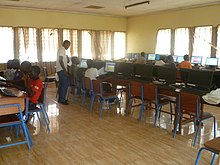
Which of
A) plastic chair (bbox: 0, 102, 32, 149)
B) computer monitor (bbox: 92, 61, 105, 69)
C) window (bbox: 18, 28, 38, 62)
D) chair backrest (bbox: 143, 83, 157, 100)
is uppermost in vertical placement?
window (bbox: 18, 28, 38, 62)

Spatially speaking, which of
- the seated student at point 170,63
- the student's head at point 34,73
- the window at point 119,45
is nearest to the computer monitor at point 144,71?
the seated student at point 170,63

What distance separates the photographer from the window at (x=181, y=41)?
833 cm

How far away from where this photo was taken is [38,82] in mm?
3627

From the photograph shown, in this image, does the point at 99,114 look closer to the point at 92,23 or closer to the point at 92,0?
the point at 92,0

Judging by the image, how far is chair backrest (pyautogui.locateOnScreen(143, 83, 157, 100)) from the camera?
159 inches

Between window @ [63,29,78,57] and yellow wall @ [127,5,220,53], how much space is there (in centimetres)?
261

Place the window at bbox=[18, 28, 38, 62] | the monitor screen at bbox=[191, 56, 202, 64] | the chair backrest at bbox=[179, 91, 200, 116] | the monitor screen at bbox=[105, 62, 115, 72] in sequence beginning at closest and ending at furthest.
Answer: the chair backrest at bbox=[179, 91, 200, 116] < the monitor screen at bbox=[105, 62, 115, 72] < the monitor screen at bbox=[191, 56, 202, 64] < the window at bbox=[18, 28, 38, 62]

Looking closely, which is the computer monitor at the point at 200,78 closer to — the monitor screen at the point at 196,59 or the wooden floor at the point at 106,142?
the wooden floor at the point at 106,142

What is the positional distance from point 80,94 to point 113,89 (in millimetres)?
1592

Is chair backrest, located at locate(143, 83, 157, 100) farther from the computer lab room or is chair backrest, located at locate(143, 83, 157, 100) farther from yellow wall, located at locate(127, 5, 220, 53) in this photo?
yellow wall, located at locate(127, 5, 220, 53)

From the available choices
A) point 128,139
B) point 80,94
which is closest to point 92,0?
point 80,94

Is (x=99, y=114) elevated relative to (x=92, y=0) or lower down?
lower down

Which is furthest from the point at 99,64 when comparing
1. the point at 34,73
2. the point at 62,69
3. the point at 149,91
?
the point at 34,73

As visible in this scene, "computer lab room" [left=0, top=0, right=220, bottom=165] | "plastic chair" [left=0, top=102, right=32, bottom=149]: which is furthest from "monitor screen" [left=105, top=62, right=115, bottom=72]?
"plastic chair" [left=0, top=102, right=32, bottom=149]
